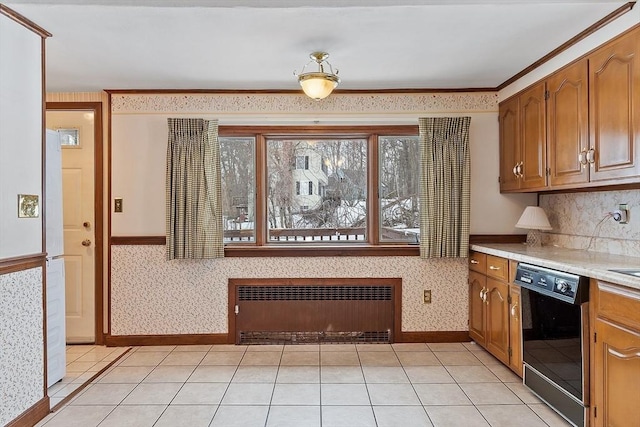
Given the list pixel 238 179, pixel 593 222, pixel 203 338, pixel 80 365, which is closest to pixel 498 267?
pixel 593 222

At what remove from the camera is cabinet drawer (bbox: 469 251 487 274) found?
352cm

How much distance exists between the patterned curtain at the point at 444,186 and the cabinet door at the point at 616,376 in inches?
66.2

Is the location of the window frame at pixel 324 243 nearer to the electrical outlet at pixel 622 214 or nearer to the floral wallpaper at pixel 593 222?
the floral wallpaper at pixel 593 222

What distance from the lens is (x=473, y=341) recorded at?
3.84 meters

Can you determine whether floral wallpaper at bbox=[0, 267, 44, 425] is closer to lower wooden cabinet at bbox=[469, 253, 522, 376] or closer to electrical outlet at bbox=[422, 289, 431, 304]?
electrical outlet at bbox=[422, 289, 431, 304]

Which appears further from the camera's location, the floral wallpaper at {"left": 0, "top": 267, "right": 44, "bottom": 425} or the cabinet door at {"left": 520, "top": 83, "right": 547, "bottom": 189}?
the cabinet door at {"left": 520, "top": 83, "right": 547, "bottom": 189}

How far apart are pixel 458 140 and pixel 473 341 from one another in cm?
184

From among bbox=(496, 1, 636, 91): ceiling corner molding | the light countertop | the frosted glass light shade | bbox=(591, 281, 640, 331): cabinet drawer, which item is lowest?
bbox=(591, 281, 640, 331): cabinet drawer

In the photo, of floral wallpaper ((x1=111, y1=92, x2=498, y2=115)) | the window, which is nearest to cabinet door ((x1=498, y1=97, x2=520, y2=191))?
floral wallpaper ((x1=111, y1=92, x2=498, y2=115))

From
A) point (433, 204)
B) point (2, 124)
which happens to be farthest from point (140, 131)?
point (433, 204)

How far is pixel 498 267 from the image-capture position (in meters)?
3.24

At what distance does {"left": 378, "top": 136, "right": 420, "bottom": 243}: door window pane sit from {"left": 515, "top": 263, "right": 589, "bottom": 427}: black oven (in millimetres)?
1293

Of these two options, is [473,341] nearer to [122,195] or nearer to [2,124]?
[122,195]

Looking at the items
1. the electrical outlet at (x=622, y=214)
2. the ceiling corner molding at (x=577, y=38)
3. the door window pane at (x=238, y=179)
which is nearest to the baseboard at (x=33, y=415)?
the door window pane at (x=238, y=179)
